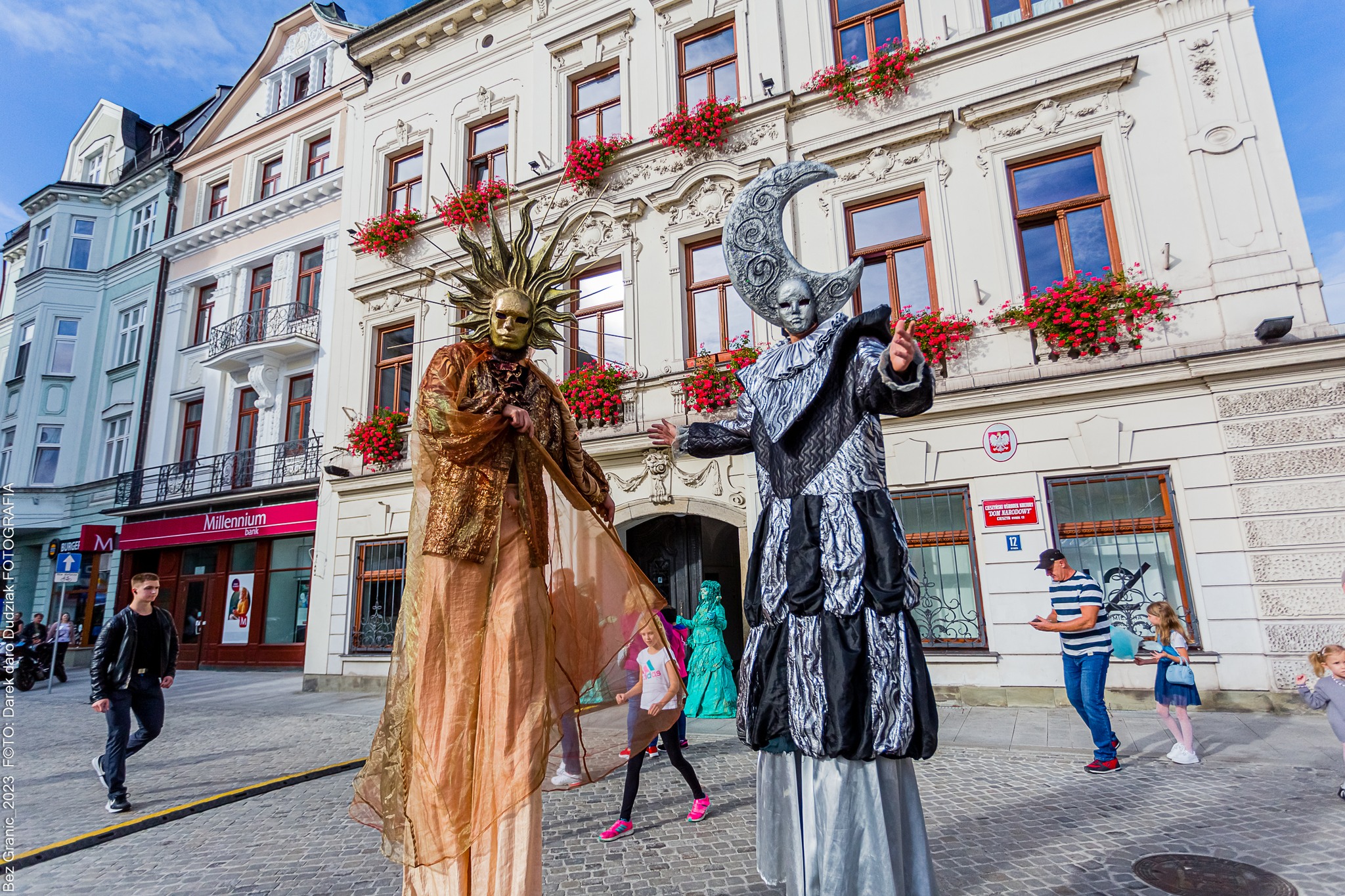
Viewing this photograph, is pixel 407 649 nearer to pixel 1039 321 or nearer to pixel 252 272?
pixel 1039 321

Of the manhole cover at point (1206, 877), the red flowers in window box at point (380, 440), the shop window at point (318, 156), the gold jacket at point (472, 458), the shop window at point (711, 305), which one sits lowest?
the manhole cover at point (1206, 877)

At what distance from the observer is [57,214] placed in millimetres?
23844

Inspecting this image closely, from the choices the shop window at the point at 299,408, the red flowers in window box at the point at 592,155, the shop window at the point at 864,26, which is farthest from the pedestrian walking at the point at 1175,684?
the shop window at the point at 299,408

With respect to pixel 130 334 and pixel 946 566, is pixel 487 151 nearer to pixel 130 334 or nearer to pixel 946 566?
pixel 946 566

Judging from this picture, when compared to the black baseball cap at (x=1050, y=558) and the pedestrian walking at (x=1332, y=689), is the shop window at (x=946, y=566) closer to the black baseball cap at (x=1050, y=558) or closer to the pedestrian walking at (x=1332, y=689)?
the black baseball cap at (x=1050, y=558)

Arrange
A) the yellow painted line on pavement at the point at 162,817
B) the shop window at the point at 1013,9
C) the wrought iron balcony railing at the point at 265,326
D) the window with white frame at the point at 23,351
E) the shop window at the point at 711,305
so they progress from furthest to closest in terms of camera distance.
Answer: the window with white frame at the point at 23,351 < the wrought iron balcony railing at the point at 265,326 < the shop window at the point at 711,305 < the shop window at the point at 1013,9 < the yellow painted line on pavement at the point at 162,817

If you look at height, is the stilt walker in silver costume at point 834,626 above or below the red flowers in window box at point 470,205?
below

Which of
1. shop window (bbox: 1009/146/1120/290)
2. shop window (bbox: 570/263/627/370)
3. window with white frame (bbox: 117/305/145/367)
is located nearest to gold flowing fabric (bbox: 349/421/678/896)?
shop window (bbox: 1009/146/1120/290)

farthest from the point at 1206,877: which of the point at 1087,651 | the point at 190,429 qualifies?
the point at 190,429

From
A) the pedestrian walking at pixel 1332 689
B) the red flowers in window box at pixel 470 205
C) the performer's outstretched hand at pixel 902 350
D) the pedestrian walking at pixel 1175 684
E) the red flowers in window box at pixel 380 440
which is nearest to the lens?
the performer's outstretched hand at pixel 902 350

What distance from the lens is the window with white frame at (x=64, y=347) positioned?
22812 mm

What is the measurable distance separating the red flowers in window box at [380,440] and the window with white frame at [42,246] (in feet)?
62.9

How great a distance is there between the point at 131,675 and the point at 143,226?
22661 mm

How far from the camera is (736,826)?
4.31 m
